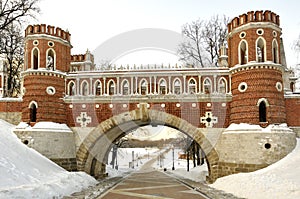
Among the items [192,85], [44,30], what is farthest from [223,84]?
[44,30]

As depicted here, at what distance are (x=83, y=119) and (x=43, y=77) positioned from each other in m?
3.31

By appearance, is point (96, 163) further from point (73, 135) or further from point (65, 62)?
point (65, 62)

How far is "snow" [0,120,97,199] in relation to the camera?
456 inches

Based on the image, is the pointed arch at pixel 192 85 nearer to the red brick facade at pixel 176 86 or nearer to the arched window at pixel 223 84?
the red brick facade at pixel 176 86

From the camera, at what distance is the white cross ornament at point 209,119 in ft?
60.1

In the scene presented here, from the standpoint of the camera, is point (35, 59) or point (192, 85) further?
point (35, 59)

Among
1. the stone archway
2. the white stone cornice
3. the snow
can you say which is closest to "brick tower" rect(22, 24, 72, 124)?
the snow

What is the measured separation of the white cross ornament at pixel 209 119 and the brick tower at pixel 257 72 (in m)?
0.97

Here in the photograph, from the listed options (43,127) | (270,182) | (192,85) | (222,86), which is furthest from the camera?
(192,85)

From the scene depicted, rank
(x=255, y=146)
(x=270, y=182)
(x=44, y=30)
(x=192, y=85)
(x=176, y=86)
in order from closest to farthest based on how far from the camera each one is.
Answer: (x=270, y=182) → (x=255, y=146) → (x=192, y=85) → (x=44, y=30) → (x=176, y=86)

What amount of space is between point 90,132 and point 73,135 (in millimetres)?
1073

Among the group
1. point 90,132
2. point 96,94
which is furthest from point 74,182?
point 96,94

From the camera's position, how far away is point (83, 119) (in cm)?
1961

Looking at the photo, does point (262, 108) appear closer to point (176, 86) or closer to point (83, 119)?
point (176, 86)
